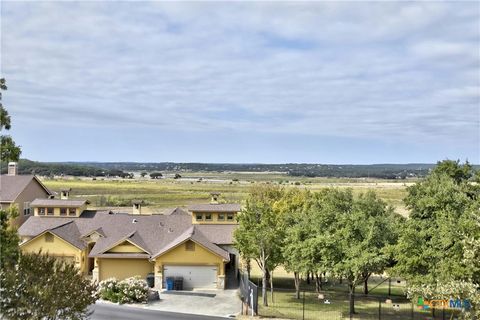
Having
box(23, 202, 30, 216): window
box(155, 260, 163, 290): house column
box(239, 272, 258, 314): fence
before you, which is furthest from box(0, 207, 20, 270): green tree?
box(23, 202, 30, 216): window

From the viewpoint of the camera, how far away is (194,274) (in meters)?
43.2

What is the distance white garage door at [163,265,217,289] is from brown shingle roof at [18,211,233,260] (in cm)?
203

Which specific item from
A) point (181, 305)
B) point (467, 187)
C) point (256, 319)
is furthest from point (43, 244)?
point (467, 187)

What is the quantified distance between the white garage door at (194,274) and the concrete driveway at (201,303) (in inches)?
48.5

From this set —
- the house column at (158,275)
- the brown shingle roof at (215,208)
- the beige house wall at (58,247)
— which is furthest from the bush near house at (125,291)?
the brown shingle roof at (215,208)

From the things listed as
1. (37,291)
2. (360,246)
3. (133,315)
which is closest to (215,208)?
(133,315)

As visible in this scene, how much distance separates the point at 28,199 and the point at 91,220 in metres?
10.7

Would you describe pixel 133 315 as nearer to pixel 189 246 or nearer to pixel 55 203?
pixel 189 246

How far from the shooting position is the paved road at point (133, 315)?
32975mm

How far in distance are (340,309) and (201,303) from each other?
10.7 meters

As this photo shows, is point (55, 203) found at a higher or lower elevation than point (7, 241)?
lower

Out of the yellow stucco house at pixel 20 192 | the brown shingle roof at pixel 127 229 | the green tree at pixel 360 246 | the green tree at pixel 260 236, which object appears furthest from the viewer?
the yellow stucco house at pixel 20 192

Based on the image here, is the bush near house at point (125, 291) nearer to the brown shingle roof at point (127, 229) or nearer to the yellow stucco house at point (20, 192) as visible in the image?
the brown shingle roof at point (127, 229)

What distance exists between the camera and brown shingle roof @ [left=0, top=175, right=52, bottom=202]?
53281 millimetres
